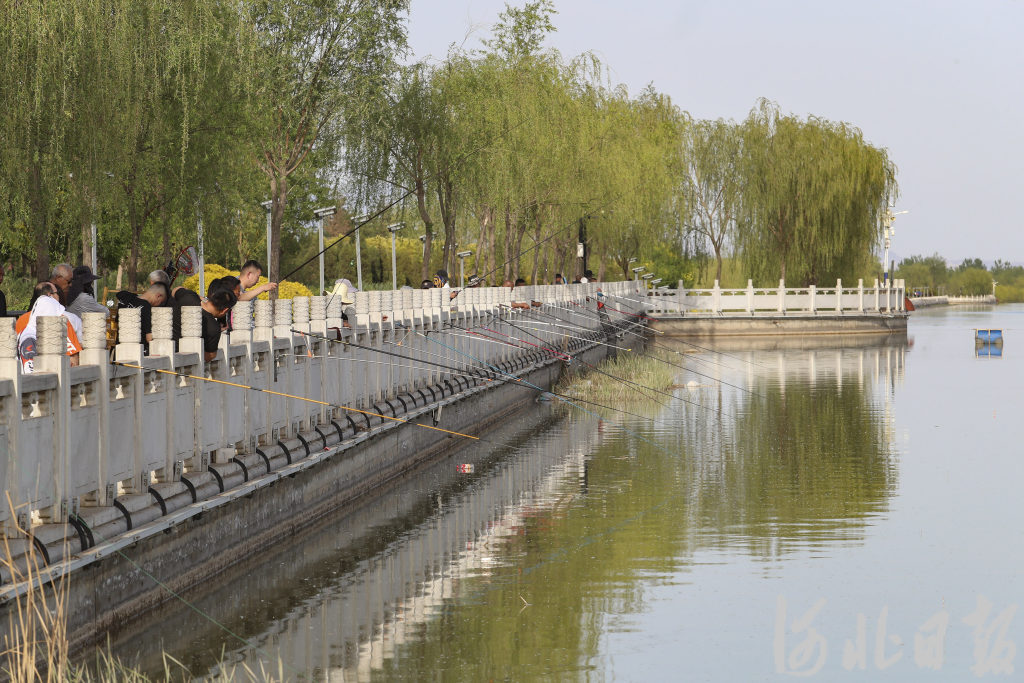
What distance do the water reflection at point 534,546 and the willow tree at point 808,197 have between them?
42954mm

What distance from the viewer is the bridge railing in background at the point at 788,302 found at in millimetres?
67438

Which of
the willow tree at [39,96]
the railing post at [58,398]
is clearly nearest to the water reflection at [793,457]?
the railing post at [58,398]

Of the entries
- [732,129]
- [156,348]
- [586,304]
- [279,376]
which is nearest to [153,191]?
[279,376]

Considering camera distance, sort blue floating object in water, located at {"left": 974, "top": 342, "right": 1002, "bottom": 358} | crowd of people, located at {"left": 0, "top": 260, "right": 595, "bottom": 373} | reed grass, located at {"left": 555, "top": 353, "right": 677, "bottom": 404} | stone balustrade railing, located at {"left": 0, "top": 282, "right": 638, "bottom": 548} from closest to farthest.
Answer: stone balustrade railing, located at {"left": 0, "top": 282, "right": 638, "bottom": 548}, crowd of people, located at {"left": 0, "top": 260, "right": 595, "bottom": 373}, reed grass, located at {"left": 555, "top": 353, "right": 677, "bottom": 404}, blue floating object in water, located at {"left": 974, "top": 342, "right": 1002, "bottom": 358}

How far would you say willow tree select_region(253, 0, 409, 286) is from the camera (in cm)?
3030

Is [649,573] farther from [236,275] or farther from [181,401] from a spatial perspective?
[236,275]

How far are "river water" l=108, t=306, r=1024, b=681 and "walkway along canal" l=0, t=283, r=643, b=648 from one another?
1.18 feet

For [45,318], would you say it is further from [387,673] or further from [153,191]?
[153,191]

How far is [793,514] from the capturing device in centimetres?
1744

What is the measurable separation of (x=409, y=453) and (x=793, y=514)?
17.8 feet

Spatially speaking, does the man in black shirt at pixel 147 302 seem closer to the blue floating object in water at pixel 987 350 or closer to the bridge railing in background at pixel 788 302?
the blue floating object in water at pixel 987 350
